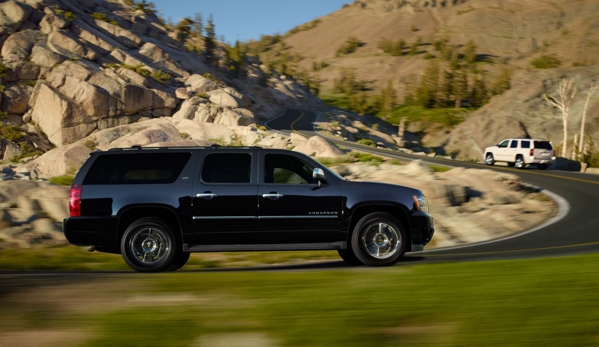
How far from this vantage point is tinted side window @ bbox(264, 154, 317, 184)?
10.2 metres

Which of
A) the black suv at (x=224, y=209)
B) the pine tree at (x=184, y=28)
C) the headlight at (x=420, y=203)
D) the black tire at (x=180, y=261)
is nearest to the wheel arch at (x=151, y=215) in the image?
the black suv at (x=224, y=209)

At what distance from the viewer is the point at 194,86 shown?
70812 millimetres

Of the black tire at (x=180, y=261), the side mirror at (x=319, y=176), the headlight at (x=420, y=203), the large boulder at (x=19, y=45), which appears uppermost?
the large boulder at (x=19, y=45)

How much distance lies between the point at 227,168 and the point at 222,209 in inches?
26.2

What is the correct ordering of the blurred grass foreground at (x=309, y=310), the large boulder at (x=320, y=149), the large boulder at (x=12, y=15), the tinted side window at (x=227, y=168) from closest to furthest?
the blurred grass foreground at (x=309, y=310) → the tinted side window at (x=227, y=168) → the large boulder at (x=320, y=149) → the large boulder at (x=12, y=15)

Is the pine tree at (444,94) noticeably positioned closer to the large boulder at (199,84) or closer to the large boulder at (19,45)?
the large boulder at (199,84)

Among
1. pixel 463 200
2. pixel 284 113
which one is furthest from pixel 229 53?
pixel 463 200

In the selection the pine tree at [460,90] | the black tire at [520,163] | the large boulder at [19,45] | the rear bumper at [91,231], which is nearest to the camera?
the rear bumper at [91,231]

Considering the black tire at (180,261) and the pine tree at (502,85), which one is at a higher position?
the pine tree at (502,85)

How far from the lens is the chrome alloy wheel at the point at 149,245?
32.0ft

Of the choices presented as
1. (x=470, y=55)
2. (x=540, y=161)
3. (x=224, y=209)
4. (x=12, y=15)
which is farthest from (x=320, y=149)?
(x=470, y=55)

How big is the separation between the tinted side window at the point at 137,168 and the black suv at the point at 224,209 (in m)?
0.02

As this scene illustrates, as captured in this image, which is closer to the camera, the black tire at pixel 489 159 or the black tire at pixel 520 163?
the black tire at pixel 520 163

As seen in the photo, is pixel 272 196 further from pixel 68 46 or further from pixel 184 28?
pixel 184 28
